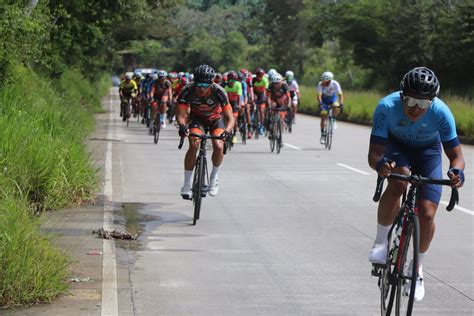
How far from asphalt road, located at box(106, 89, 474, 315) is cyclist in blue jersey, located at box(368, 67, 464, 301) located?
90 cm

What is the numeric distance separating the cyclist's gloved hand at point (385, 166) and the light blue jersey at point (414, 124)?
1.31ft

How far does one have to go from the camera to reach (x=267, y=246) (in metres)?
10.9

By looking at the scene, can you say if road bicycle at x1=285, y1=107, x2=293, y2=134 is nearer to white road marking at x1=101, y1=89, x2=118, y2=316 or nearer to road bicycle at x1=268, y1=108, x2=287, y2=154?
road bicycle at x1=268, y1=108, x2=287, y2=154

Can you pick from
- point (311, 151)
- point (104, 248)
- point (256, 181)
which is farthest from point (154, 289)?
point (311, 151)

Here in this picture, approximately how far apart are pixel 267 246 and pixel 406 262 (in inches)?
160

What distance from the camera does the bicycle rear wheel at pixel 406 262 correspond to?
Answer: 684cm

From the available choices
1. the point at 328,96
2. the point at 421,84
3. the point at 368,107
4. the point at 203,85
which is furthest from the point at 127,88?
the point at 421,84

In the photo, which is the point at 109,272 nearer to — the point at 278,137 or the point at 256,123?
the point at 278,137

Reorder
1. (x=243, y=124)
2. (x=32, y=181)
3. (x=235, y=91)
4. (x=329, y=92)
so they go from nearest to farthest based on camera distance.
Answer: (x=32, y=181) < (x=329, y=92) < (x=235, y=91) < (x=243, y=124)

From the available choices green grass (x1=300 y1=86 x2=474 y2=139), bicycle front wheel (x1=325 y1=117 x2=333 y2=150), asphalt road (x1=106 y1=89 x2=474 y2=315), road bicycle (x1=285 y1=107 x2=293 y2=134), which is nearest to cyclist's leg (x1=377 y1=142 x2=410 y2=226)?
asphalt road (x1=106 y1=89 x2=474 y2=315)

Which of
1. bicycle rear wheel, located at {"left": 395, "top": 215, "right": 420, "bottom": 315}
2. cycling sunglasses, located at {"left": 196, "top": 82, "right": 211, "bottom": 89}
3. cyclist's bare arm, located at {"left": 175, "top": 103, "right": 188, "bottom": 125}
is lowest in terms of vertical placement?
bicycle rear wheel, located at {"left": 395, "top": 215, "right": 420, "bottom": 315}

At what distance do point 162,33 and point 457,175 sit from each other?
48.1 meters

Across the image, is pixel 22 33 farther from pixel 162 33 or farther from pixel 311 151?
pixel 162 33

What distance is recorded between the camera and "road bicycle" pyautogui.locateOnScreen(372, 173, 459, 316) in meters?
6.81
